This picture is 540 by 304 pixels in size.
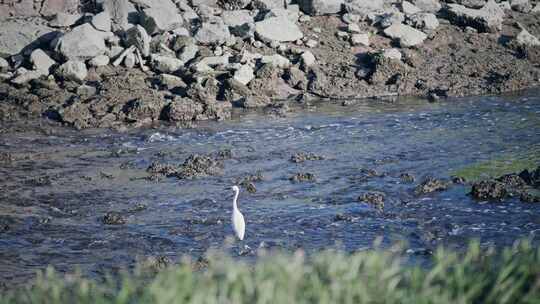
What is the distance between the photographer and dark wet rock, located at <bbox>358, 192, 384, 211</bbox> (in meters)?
14.3

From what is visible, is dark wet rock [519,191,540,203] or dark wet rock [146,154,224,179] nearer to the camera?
dark wet rock [519,191,540,203]

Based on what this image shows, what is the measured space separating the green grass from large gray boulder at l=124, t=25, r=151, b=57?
16346mm

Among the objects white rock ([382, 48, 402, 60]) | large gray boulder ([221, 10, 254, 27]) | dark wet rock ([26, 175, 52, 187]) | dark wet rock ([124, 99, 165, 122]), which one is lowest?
dark wet rock ([26, 175, 52, 187])

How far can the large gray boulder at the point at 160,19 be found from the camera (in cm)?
2441

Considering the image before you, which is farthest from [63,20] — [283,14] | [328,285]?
[328,285]

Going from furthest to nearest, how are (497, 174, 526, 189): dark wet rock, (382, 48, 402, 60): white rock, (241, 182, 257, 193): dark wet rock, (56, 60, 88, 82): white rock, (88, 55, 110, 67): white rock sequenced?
(382, 48, 402, 60): white rock < (88, 55, 110, 67): white rock < (56, 60, 88, 82): white rock < (241, 182, 257, 193): dark wet rock < (497, 174, 526, 189): dark wet rock

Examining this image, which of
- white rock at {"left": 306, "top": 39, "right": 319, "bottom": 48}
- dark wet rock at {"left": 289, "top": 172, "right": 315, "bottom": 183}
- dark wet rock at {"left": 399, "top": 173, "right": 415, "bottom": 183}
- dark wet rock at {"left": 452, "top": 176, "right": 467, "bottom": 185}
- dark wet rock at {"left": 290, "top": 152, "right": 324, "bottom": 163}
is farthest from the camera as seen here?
white rock at {"left": 306, "top": 39, "right": 319, "bottom": 48}

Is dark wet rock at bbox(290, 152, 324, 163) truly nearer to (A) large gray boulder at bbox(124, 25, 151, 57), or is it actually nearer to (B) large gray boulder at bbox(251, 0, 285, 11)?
(A) large gray boulder at bbox(124, 25, 151, 57)

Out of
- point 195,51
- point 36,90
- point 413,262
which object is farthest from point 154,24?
point 413,262

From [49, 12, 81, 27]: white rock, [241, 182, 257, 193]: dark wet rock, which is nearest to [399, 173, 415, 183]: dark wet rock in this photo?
[241, 182, 257, 193]: dark wet rock

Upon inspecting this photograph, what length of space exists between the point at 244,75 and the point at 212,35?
2.42m

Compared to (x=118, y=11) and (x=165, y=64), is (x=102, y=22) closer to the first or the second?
(x=118, y=11)

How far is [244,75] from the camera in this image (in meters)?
22.4

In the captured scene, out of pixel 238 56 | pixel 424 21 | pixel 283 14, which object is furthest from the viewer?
pixel 424 21
